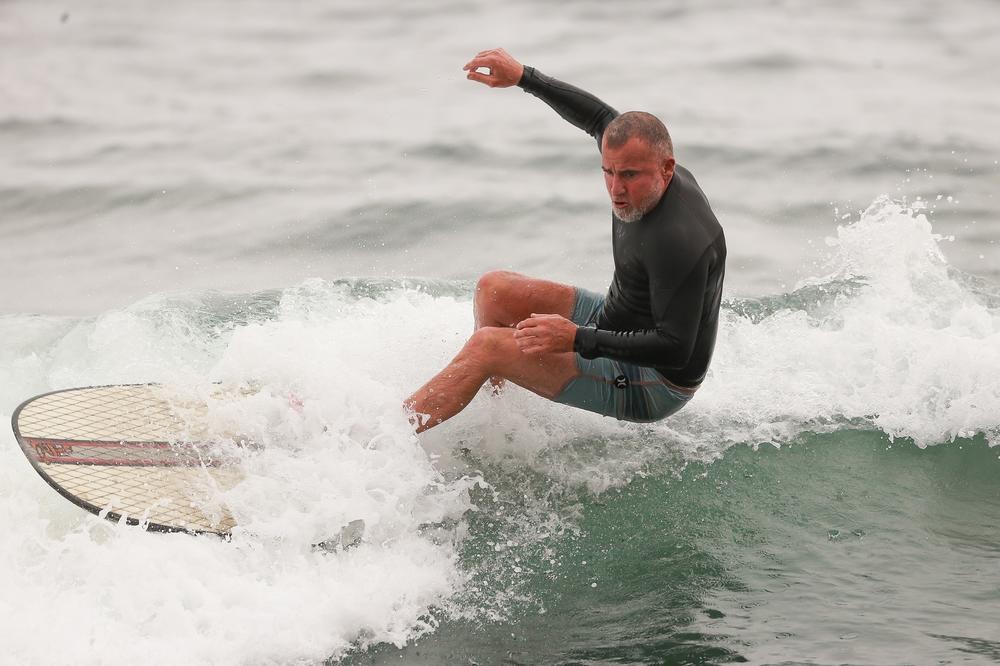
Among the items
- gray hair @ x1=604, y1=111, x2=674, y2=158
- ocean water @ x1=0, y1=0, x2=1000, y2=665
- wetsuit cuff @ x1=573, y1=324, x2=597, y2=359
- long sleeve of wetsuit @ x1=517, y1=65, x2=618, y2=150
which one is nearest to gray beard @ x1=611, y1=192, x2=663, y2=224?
gray hair @ x1=604, y1=111, x2=674, y2=158

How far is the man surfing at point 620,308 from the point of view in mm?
4855

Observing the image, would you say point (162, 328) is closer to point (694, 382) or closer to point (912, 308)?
point (694, 382)

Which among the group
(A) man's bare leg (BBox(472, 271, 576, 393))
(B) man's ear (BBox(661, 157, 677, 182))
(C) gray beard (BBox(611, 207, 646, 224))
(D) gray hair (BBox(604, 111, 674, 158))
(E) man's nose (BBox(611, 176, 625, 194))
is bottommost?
(A) man's bare leg (BBox(472, 271, 576, 393))

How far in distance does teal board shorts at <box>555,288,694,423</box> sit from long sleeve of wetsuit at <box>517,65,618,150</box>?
1.16m

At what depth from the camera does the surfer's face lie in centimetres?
483

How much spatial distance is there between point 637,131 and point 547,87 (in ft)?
3.58

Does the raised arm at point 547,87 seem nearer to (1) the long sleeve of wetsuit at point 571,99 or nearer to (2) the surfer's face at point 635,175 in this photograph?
(1) the long sleeve of wetsuit at point 571,99

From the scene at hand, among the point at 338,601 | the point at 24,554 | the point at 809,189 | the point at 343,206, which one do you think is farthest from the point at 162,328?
the point at 809,189

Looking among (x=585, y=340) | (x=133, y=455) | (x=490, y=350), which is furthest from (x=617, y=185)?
(x=133, y=455)

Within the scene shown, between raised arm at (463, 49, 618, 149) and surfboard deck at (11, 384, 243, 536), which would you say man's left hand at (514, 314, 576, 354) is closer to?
raised arm at (463, 49, 618, 149)

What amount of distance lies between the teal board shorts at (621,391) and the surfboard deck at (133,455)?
1.60m

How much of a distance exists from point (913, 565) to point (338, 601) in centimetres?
245

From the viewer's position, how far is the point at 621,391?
212 inches

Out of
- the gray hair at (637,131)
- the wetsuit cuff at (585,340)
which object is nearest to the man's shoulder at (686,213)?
the gray hair at (637,131)
